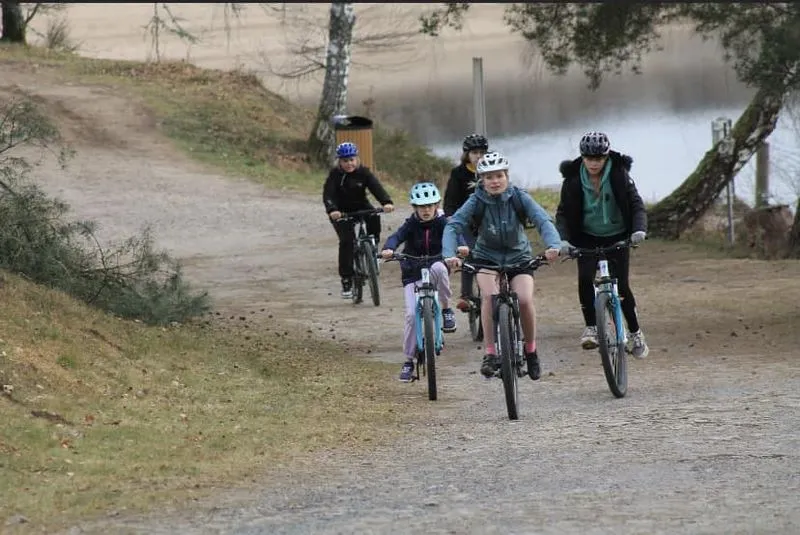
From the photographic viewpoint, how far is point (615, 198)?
1017 cm

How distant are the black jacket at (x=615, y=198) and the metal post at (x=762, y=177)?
623 inches

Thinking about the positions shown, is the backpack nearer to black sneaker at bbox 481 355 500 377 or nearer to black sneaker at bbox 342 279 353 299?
black sneaker at bbox 481 355 500 377

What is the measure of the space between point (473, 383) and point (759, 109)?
12.4m

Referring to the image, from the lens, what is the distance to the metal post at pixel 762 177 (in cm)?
2569

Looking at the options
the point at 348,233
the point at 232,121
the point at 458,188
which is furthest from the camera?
the point at 232,121

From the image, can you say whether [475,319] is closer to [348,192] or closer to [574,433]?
[348,192]

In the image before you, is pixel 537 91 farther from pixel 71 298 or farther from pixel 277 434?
pixel 277 434

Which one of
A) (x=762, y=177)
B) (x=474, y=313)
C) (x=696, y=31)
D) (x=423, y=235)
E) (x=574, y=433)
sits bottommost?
(x=574, y=433)

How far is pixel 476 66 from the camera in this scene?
1975cm

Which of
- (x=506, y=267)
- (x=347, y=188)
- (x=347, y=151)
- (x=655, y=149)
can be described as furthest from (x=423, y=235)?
(x=655, y=149)

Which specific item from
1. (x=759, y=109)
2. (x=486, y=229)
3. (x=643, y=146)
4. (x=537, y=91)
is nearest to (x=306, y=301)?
(x=486, y=229)

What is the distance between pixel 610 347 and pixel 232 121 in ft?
75.3

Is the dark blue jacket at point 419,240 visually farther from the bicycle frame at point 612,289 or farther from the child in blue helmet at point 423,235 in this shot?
the bicycle frame at point 612,289

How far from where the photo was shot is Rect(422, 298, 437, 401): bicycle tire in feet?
34.2
